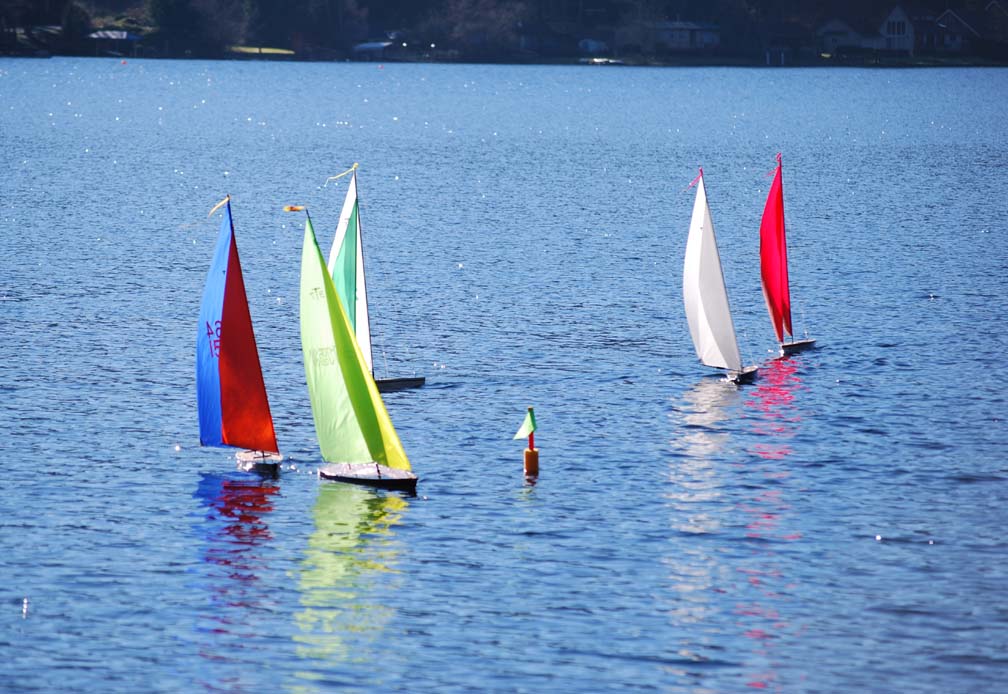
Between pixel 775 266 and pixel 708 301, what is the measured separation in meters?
6.22

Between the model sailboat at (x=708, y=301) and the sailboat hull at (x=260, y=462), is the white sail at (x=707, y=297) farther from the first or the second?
the sailboat hull at (x=260, y=462)

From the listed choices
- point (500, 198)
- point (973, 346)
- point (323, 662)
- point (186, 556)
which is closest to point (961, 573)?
point (323, 662)

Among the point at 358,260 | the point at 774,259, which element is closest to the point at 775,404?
the point at 774,259

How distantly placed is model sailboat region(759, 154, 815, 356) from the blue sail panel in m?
24.4

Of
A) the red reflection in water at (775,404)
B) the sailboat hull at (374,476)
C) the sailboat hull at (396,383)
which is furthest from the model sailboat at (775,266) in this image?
the sailboat hull at (374,476)

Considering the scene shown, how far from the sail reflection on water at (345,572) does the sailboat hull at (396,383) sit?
1190 centimetres

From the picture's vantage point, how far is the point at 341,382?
43.7 metres

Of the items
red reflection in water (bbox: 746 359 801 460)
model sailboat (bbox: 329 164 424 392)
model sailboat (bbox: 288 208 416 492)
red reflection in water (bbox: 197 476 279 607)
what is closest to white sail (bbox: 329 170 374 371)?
model sailboat (bbox: 329 164 424 392)

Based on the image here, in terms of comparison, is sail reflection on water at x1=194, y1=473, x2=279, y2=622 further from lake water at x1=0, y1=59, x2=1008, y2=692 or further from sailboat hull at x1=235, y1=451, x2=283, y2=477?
sailboat hull at x1=235, y1=451, x2=283, y2=477

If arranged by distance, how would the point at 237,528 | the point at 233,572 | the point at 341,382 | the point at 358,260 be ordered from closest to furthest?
the point at 233,572 → the point at 237,528 → the point at 341,382 → the point at 358,260

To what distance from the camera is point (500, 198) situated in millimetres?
123750

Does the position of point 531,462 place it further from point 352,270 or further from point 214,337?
point 352,270

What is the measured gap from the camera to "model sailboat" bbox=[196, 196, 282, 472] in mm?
44312

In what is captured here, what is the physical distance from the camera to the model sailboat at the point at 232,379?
44312 millimetres
